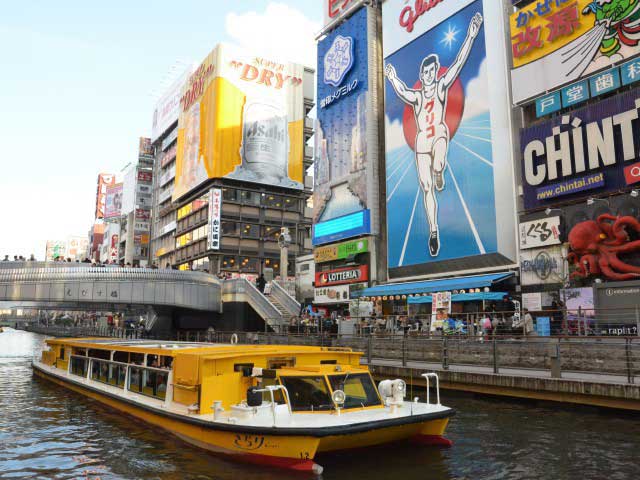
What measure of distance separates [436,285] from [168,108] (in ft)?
281

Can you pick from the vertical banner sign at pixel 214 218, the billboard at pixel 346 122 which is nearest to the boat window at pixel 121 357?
the billboard at pixel 346 122

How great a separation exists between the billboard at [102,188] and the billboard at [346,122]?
117 meters

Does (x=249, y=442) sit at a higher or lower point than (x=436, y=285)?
lower

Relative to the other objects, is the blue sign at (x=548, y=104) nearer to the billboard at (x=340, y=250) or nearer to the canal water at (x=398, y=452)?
the billboard at (x=340, y=250)

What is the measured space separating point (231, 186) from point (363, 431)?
79.4 metres

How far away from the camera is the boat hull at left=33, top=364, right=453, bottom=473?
10.3 meters

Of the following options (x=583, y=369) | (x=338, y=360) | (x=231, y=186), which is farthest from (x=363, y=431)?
(x=231, y=186)

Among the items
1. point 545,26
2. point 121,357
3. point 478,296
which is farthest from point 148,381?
point 545,26

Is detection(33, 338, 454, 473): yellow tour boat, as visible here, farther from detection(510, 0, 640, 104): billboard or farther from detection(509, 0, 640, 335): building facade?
detection(510, 0, 640, 104): billboard

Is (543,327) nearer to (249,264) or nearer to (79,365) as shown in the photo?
(79,365)

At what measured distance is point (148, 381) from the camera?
51.0ft

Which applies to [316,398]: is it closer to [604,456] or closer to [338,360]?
[338,360]

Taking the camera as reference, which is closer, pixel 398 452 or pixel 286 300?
pixel 398 452

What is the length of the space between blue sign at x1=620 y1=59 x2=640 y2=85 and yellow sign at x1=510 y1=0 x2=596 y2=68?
3.93m
